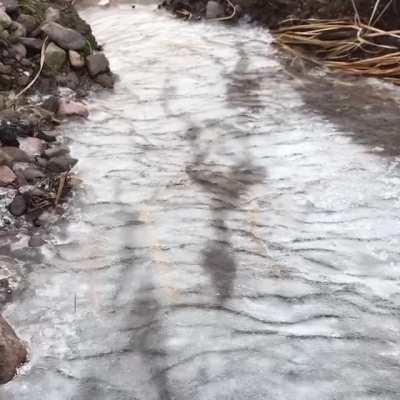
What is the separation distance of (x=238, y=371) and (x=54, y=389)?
2.66 feet

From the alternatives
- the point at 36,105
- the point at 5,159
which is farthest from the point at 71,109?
the point at 5,159

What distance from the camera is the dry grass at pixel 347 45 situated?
207 inches

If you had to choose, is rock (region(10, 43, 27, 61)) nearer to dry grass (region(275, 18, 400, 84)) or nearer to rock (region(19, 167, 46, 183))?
rock (region(19, 167, 46, 183))

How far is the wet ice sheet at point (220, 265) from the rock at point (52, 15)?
1.22 m

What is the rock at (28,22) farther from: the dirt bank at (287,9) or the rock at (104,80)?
the dirt bank at (287,9)

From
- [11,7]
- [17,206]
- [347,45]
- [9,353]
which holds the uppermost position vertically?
[11,7]

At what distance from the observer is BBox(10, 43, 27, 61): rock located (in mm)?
5000

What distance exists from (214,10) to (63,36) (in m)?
2.52

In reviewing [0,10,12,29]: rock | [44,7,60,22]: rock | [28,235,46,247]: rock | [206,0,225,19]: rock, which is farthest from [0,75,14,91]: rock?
[206,0,225,19]: rock

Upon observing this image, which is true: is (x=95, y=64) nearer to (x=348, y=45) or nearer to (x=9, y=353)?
Result: (x=348, y=45)

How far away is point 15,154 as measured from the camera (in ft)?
12.4

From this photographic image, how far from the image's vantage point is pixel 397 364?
2.42 meters

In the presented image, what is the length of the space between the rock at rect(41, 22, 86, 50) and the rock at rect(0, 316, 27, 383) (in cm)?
340


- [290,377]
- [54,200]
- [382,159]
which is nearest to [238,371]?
[290,377]
